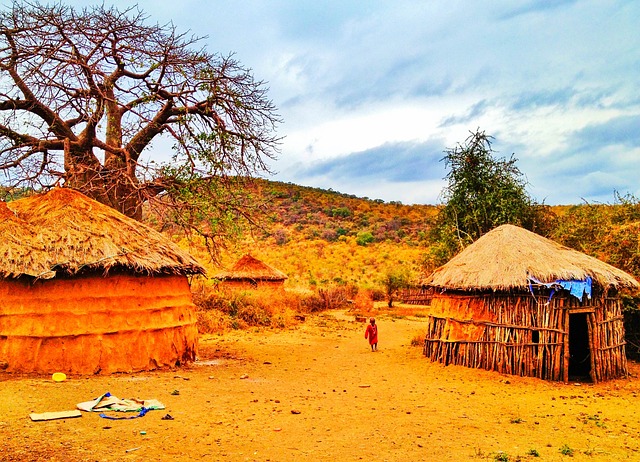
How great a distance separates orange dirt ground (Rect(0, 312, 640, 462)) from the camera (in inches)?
214

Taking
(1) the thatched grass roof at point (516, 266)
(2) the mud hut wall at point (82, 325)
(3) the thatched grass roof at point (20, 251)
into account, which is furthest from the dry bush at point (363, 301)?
(3) the thatched grass roof at point (20, 251)

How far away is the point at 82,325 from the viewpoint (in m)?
8.82

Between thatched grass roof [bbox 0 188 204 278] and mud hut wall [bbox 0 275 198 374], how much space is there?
33cm

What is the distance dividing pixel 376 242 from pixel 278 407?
36893mm

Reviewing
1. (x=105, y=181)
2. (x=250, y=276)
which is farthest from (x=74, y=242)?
(x=250, y=276)

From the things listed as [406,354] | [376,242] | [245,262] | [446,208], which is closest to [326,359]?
[406,354]

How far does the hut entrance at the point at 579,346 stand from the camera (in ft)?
39.3

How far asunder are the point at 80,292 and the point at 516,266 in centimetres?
790

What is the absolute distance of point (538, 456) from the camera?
557 centimetres

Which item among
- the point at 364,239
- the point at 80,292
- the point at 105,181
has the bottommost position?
the point at 80,292

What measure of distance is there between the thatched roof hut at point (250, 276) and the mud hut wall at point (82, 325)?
41.2 ft

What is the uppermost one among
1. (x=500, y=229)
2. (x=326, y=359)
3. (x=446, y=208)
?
(x=446, y=208)

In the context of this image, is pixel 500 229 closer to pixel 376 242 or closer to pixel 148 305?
pixel 148 305

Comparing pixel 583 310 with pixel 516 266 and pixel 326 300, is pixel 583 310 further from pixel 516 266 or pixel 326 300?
pixel 326 300
